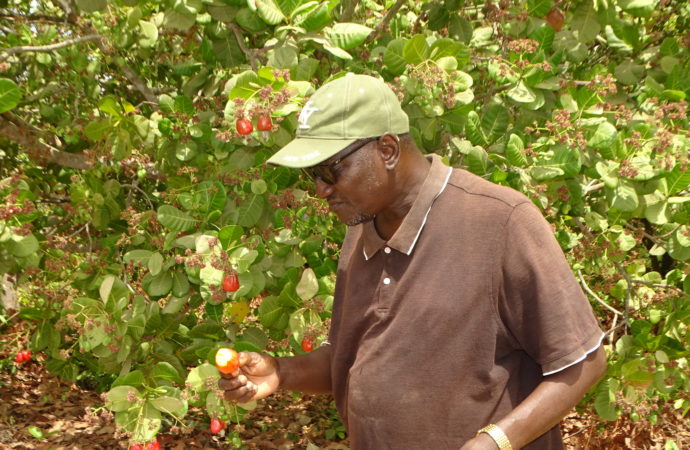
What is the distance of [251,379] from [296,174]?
146cm

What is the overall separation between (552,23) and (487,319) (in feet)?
7.75

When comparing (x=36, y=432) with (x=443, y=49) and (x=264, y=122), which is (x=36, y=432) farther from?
(x=443, y=49)

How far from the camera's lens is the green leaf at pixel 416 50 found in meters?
3.04

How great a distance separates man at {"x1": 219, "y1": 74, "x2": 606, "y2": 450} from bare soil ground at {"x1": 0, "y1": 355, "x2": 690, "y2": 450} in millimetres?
3541

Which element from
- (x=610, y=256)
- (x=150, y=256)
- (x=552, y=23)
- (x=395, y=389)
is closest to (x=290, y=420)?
(x=150, y=256)

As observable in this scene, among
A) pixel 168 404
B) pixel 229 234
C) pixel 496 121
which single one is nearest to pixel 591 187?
pixel 496 121

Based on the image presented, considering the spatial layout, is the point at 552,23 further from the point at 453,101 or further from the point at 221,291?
the point at 221,291

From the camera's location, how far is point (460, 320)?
1.83 m

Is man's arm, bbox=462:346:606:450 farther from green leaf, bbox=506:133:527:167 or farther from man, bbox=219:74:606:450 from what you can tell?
green leaf, bbox=506:133:527:167

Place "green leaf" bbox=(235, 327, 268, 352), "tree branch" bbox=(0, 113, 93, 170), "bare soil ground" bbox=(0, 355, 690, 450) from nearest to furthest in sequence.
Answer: "green leaf" bbox=(235, 327, 268, 352)
"tree branch" bbox=(0, 113, 93, 170)
"bare soil ground" bbox=(0, 355, 690, 450)

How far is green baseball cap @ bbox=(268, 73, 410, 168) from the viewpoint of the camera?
6.27ft

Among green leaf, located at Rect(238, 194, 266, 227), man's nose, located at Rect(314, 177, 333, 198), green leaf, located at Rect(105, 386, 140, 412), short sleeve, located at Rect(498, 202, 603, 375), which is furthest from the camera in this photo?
green leaf, located at Rect(238, 194, 266, 227)

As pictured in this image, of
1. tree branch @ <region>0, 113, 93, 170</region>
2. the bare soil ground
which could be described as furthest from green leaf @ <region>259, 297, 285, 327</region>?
the bare soil ground

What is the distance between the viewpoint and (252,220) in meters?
3.40
